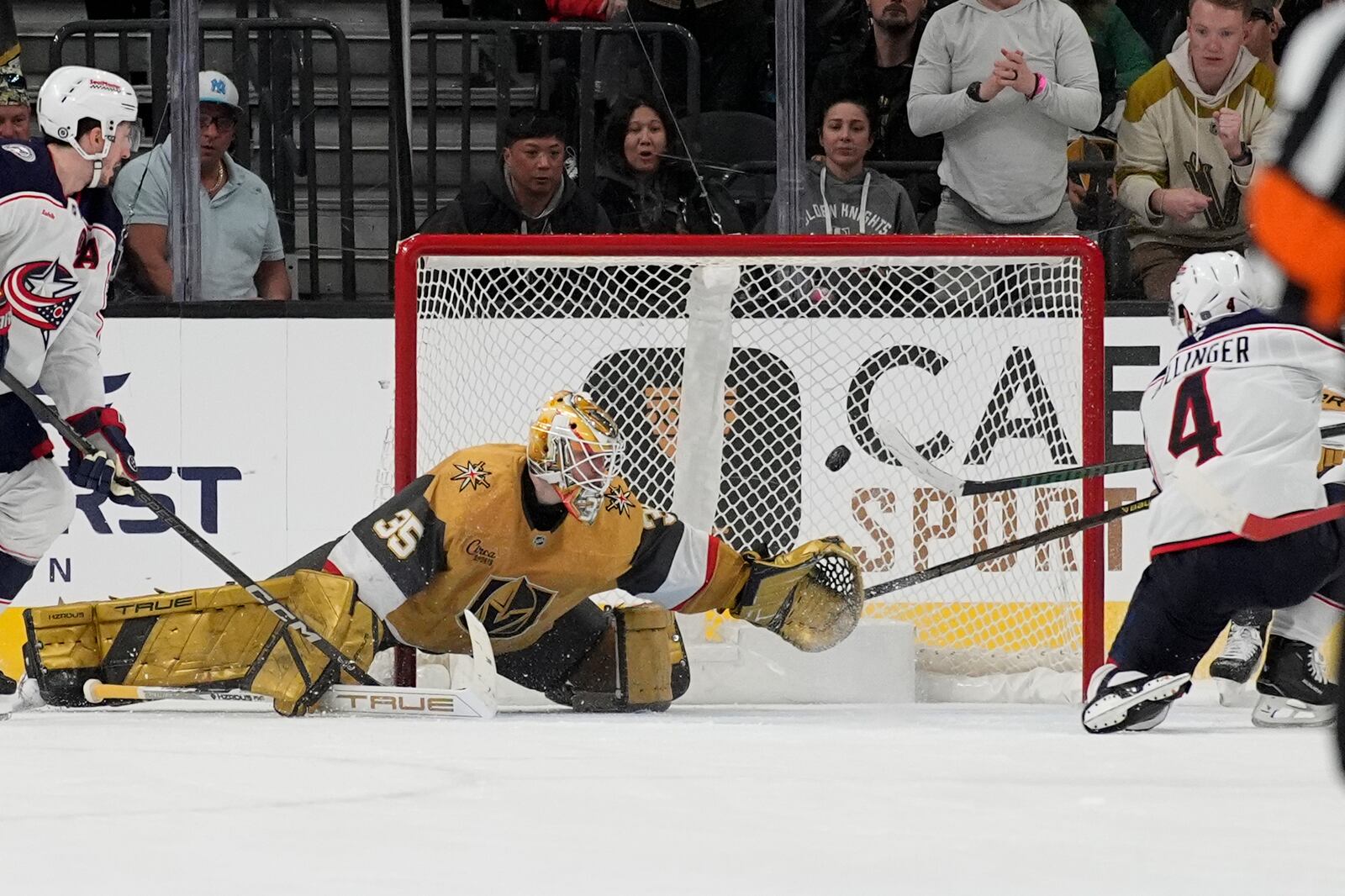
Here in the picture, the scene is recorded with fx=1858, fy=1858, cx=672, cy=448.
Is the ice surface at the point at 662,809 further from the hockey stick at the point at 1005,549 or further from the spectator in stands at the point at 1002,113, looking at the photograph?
the spectator in stands at the point at 1002,113

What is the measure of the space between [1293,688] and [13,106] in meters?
3.34

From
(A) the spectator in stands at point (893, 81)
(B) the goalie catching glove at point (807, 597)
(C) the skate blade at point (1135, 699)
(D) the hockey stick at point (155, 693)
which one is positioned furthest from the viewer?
(A) the spectator in stands at point (893, 81)

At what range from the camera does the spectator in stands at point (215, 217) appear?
15.2 ft

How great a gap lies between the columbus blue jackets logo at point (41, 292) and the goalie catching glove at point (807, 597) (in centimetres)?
153

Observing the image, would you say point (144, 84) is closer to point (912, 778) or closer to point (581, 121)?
point (581, 121)

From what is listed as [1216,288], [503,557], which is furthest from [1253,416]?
[503,557]

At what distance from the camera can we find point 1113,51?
480 centimetres

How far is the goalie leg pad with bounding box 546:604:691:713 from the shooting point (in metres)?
3.80

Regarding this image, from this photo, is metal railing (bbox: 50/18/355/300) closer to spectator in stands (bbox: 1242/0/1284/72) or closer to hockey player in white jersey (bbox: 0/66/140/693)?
hockey player in white jersey (bbox: 0/66/140/693)

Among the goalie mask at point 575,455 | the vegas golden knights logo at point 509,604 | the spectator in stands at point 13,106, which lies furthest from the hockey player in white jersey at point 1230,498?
the spectator in stands at point 13,106

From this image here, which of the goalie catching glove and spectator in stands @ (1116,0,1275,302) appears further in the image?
spectator in stands @ (1116,0,1275,302)

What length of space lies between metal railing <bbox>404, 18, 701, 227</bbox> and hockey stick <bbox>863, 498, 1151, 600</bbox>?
1340mm

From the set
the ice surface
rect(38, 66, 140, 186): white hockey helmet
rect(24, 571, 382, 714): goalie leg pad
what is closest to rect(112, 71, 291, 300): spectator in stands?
rect(38, 66, 140, 186): white hockey helmet

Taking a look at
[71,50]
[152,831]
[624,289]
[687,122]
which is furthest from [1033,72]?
[152,831]
